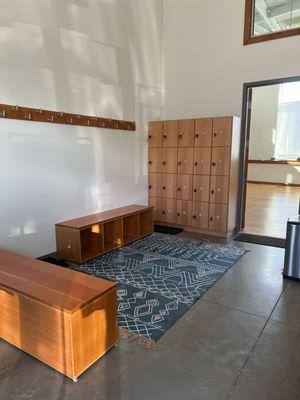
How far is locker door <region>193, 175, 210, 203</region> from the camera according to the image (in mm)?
4805

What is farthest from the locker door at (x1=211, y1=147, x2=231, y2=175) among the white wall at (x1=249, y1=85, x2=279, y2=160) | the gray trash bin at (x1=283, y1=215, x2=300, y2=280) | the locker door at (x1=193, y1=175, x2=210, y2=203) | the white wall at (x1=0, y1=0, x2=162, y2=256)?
the white wall at (x1=249, y1=85, x2=279, y2=160)

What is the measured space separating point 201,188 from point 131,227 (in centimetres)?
134

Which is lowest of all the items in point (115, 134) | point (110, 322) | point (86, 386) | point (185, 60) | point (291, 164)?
point (86, 386)

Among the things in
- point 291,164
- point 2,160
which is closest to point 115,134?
point 2,160

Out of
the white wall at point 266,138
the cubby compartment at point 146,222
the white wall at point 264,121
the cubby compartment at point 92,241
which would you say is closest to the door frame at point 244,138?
the cubby compartment at point 146,222

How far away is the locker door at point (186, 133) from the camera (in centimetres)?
483

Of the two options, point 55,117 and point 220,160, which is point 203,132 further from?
point 55,117

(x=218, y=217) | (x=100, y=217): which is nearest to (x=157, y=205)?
(x=218, y=217)

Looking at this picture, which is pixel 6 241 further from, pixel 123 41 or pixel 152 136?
pixel 123 41

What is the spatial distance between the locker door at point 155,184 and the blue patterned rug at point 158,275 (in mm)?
960

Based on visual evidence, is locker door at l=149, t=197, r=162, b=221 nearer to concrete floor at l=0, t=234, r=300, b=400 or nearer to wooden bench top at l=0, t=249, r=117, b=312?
concrete floor at l=0, t=234, r=300, b=400

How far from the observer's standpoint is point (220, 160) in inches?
181

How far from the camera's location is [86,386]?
176cm

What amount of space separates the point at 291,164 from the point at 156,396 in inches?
409
